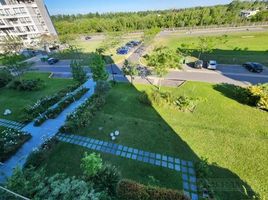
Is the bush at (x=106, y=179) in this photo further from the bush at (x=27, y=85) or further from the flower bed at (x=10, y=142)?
the bush at (x=27, y=85)

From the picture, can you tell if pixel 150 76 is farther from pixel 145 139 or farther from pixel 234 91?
pixel 145 139

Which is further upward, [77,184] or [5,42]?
[77,184]

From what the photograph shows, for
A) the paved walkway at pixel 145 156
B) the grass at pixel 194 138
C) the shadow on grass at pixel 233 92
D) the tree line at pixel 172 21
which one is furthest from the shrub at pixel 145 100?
the tree line at pixel 172 21

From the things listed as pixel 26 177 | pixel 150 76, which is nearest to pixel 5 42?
pixel 150 76

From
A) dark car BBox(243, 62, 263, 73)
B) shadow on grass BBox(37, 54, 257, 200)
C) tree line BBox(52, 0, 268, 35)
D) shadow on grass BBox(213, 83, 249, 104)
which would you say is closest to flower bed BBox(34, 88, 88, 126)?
shadow on grass BBox(37, 54, 257, 200)

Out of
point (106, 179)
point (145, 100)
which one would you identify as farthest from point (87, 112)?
point (106, 179)

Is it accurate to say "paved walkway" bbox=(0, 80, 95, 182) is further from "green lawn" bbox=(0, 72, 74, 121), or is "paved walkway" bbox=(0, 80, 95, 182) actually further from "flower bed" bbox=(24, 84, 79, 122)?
"green lawn" bbox=(0, 72, 74, 121)
